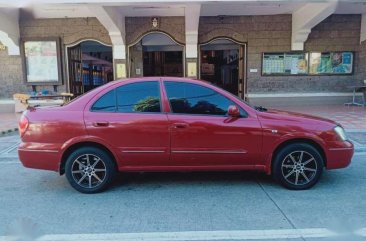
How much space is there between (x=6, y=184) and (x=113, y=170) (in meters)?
1.84

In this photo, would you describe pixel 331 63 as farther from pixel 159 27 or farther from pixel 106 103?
pixel 106 103

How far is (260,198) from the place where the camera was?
4332 millimetres

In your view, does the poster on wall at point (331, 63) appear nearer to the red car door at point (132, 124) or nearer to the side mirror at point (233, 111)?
the side mirror at point (233, 111)

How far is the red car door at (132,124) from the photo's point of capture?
14.8ft

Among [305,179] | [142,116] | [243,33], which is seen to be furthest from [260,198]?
[243,33]

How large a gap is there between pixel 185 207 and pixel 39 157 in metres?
2.16

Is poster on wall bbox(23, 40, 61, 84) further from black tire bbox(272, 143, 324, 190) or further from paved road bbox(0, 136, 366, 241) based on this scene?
black tire bbox(272, 143, 324, 190)

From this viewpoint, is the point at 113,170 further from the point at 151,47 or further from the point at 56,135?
the point at 151,47

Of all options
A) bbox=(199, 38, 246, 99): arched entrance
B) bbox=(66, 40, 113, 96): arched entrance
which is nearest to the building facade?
bbox=(66, 40, 113, 96): arched entrance

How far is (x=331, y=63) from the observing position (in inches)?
544

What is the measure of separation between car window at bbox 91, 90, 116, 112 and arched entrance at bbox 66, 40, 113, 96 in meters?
9.93

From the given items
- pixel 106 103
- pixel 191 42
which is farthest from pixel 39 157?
pixel 191 42

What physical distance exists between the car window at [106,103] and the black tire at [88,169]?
56 centimetres

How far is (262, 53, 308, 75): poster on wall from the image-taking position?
13.7 meters
